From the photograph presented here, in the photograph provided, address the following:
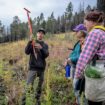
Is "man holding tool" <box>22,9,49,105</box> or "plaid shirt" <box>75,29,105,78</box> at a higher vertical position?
"plaid shirt" <box>75,29,105,78</box>

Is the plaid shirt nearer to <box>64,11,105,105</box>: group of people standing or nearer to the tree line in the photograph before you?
<box>64,11,105,105</box>: group of people standing

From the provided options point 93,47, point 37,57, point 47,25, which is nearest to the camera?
point 93,47

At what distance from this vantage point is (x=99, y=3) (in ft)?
26.8

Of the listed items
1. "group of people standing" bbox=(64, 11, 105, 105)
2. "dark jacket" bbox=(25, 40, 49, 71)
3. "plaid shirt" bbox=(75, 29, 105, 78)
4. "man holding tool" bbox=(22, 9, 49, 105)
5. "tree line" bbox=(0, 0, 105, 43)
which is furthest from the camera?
"tree line" bbox=(0, 0, 105, 43)

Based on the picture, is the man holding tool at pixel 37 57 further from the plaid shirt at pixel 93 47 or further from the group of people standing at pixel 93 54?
the plaid shirt at pixel 93 47

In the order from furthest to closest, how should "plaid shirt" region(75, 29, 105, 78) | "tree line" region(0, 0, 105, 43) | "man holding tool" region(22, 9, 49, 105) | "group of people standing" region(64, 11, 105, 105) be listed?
"tree line" region(0, 0, 105, 43)
"man holding tool" region(22, 9, 49, 105)
"plaid shirt" region(75, 29, 105, 78)
"group of people standing" region(64, 11, 105, 105)

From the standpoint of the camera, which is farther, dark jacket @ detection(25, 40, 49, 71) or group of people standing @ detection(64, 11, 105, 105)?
dark jacket @ detection(25, 40, 49, 71)

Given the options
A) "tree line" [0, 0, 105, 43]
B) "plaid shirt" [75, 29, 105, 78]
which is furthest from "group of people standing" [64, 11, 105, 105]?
"tree line" [0, 0, 105, 43]

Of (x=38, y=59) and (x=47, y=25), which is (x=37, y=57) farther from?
(x=47, y=25)

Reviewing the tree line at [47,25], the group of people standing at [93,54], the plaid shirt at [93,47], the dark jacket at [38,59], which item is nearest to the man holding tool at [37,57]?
the dark jacket at [38,59]

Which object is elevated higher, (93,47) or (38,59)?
(93,47)

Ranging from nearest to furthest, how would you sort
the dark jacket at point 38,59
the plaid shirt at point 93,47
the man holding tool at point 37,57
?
the plaid shirt at point 93,47
the man holding tool at point 37,57
the dark jacket at point 38,59

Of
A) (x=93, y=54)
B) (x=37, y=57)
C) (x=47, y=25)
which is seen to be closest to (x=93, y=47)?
(x=93, y=54)

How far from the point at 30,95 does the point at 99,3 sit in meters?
2.81
